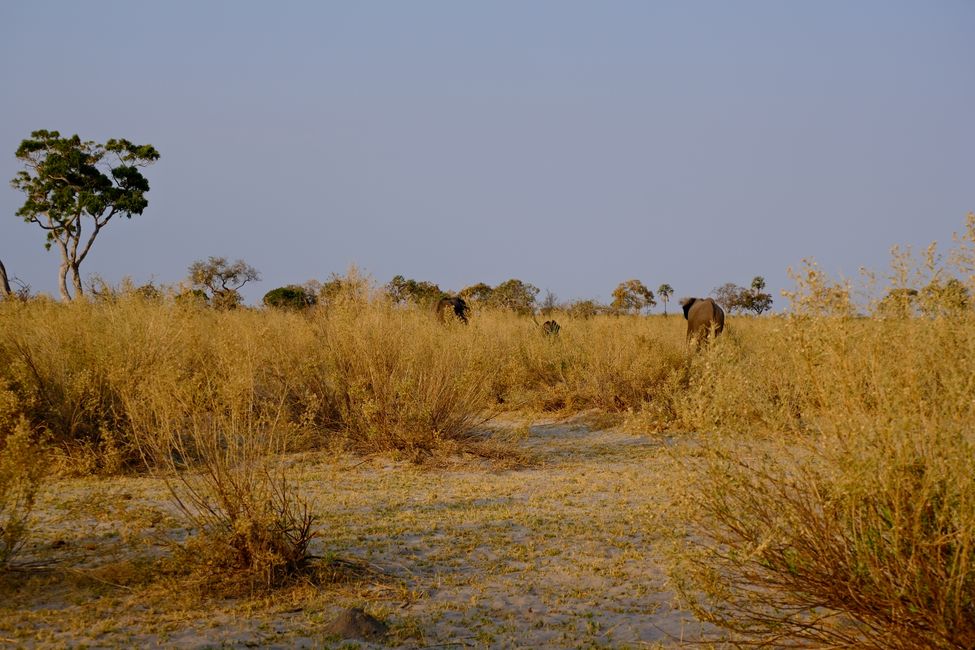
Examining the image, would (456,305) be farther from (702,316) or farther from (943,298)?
(943,298)

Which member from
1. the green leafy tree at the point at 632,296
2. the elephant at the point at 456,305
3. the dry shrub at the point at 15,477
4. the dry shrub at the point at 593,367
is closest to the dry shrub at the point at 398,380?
the dry shrub at the point at 593,367

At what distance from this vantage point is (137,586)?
182 inches

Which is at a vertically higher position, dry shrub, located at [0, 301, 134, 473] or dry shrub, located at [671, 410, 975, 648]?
dry shrub, located at [0, 301, 134, 473]

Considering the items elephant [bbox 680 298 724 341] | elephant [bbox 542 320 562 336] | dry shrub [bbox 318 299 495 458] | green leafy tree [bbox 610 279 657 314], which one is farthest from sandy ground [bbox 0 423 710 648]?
green leafy tree [bbox 610 279 657 314]

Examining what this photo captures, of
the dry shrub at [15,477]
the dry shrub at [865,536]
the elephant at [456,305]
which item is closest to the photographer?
the dry shrub at [865,536]

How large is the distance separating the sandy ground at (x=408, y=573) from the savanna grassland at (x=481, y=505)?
1.0 inches

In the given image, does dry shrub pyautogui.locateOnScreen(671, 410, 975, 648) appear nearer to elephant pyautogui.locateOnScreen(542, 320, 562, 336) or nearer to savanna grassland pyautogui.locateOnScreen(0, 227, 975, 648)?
savanna grassland pyautogui.locateOnScreen(0, 227, 975, 648)

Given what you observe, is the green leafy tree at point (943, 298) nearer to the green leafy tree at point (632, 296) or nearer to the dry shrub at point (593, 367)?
the dry shrub at point (593, 367)

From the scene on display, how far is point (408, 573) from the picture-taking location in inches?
202

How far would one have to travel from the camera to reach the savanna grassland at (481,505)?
3.33m

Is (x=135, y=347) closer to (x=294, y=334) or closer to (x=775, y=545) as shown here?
(x=294, y=334)

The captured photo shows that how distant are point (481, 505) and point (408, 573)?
1.87m

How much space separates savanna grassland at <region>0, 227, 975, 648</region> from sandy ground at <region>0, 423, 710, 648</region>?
2 centimetres

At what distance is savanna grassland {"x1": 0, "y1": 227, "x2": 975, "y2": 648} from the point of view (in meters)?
3.33
